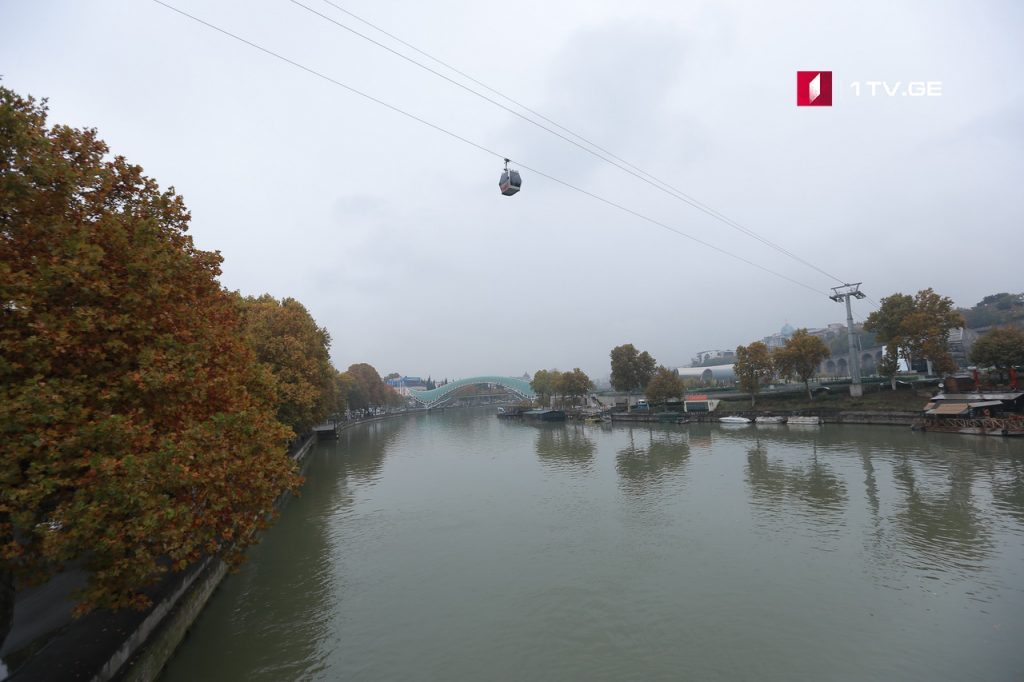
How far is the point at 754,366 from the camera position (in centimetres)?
5378

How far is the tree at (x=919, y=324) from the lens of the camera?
40.7 meters

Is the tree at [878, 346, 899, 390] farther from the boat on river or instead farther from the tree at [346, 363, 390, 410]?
the tree at [346, 363, 390, 410]

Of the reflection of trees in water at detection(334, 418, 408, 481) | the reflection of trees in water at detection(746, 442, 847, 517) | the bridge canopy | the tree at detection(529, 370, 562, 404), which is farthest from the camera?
the bridge canopy

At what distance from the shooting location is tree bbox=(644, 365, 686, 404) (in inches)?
2509

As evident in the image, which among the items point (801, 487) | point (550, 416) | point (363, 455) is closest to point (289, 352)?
point (363, 455)

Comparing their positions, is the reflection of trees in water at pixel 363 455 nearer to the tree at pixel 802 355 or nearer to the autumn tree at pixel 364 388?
the autumn tree at pixel 364 388

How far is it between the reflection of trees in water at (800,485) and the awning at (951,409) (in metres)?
14.8

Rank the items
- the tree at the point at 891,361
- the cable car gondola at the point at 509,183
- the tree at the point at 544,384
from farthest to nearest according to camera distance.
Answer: the tree at the point at 544,384 → the tree at the point at 891,361 → the cable car gondola at the point at 509,183

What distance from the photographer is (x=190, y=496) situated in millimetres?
8922

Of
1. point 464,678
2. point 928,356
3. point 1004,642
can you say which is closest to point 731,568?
point 1004,642

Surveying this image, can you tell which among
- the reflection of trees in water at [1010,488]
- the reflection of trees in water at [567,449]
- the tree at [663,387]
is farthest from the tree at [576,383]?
the reflection of trees in water at [1010,488]

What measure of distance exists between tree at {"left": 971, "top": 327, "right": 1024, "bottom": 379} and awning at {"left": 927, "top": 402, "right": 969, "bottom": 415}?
595cm

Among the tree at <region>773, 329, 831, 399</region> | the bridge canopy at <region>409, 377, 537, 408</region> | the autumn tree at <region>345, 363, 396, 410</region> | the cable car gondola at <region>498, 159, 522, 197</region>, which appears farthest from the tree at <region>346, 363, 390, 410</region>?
the cable car gondola at <region>498, 159, 522, 197</region>

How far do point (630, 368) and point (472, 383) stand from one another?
114m
